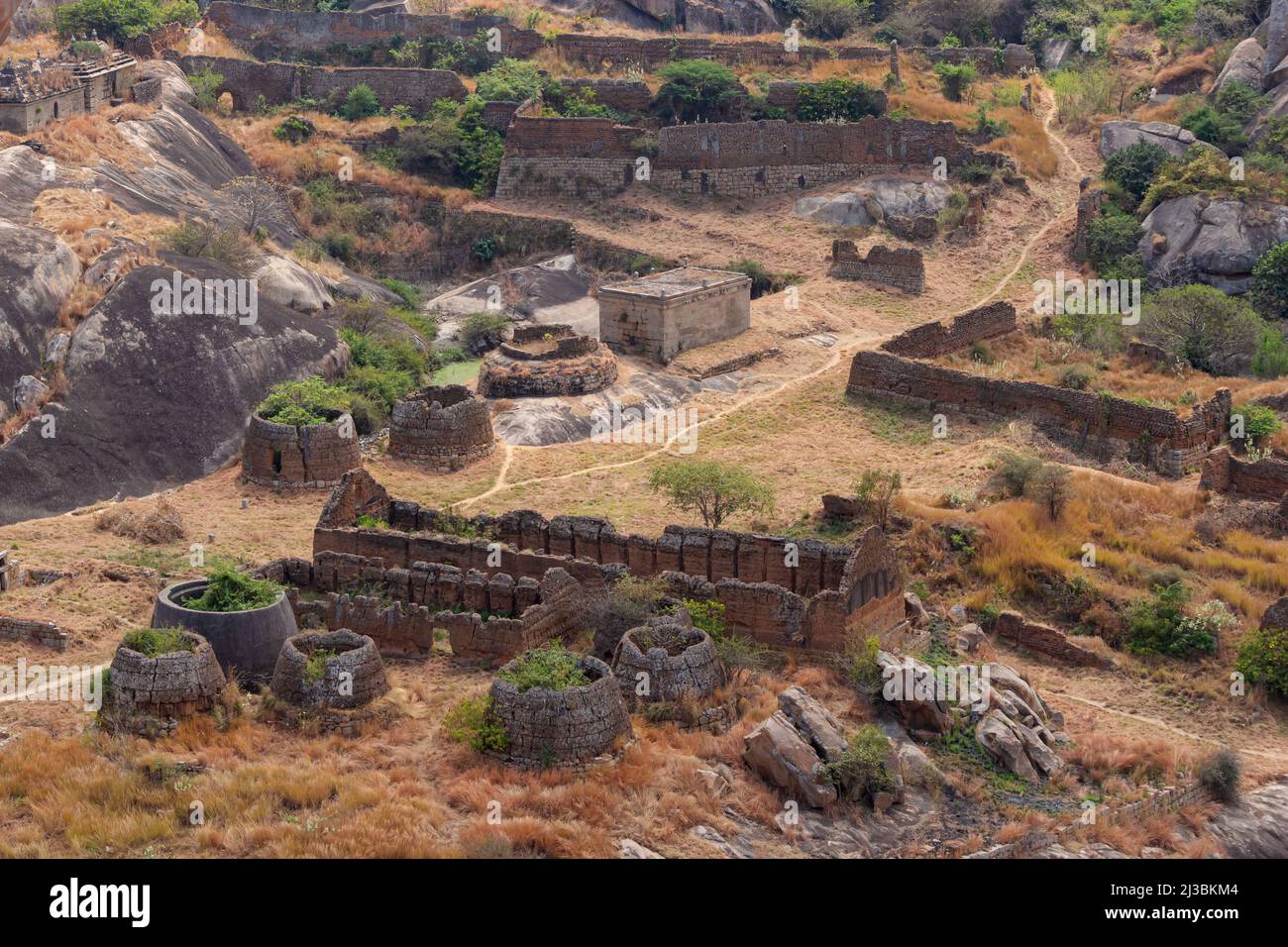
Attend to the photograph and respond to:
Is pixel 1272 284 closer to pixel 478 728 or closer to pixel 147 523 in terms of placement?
pixel 147 523

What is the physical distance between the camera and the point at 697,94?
61.6 metres

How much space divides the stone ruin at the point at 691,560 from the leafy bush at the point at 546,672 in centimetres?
429

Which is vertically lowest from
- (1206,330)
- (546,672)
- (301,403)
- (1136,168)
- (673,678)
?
(673,678)

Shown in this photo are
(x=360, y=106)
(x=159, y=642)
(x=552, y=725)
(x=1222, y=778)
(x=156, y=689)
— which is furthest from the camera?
(x=360, y=106)

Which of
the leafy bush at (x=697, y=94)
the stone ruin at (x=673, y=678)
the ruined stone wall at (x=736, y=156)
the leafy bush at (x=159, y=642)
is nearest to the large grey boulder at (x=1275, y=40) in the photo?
the ruined stone wall at (x=736, y=156)

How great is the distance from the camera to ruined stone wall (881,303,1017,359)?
44.3 metres

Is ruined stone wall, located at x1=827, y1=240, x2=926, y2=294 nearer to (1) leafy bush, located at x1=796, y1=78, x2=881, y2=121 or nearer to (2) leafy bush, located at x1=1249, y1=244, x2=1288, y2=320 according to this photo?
(2) leafy bush, located at x1=1249, y1=244, x2=1288, y2=320

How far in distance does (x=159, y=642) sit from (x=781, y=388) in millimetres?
21858

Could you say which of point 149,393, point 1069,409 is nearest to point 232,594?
point 149,393

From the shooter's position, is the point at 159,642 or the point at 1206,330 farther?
the point at 1206,330

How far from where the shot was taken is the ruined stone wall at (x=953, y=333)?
4431 centimetres

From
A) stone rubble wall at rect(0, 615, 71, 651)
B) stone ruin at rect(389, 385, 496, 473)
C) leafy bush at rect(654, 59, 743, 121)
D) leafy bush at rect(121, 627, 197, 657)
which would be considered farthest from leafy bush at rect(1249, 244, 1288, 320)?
leafy bush at rect(121, 627, 197, 657)

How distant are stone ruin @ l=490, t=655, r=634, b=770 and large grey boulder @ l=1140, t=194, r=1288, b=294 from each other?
3206 cm

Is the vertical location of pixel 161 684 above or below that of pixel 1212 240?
below
